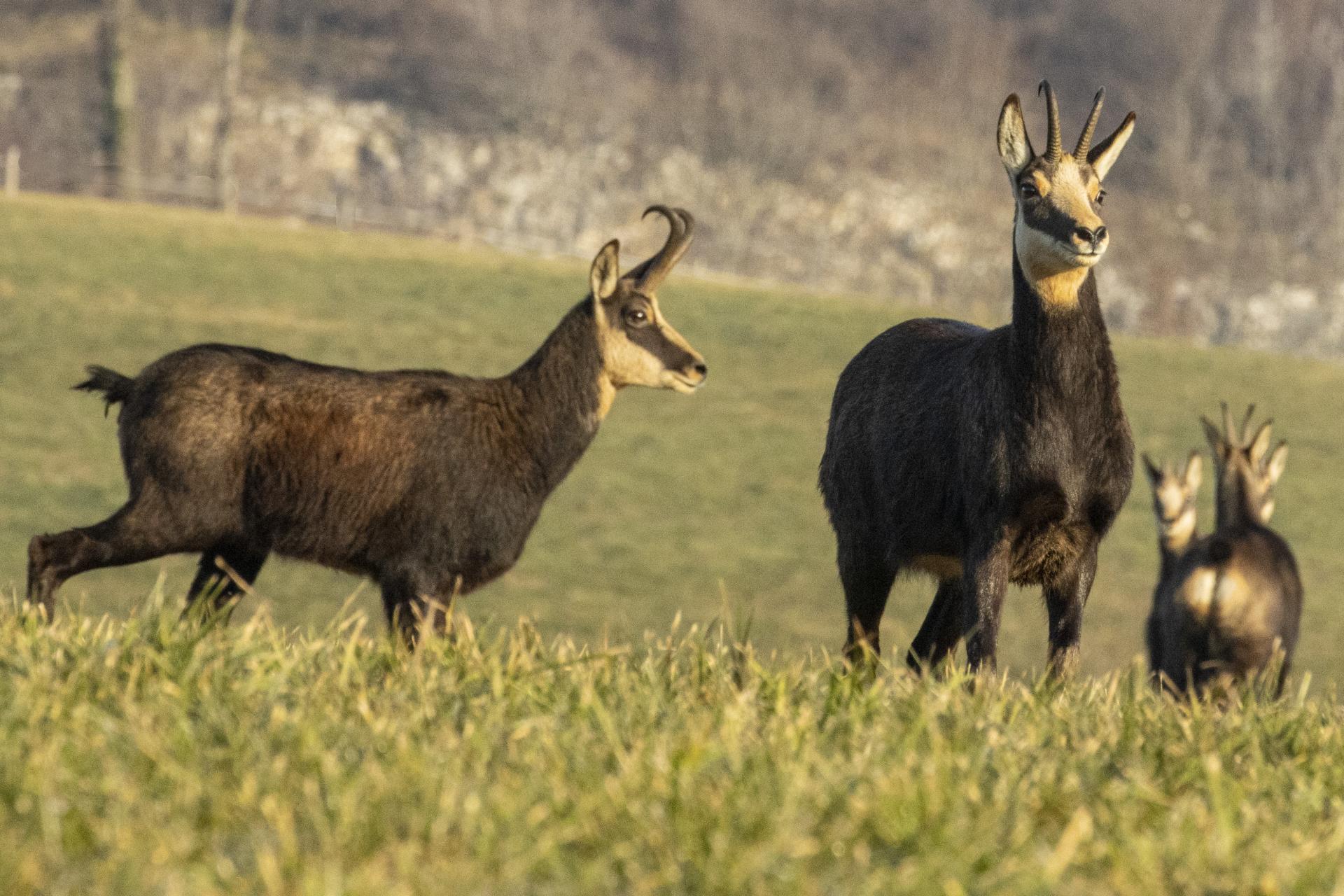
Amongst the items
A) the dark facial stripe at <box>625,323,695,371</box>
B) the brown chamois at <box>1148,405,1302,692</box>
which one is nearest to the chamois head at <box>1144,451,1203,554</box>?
the brown chamois at <box>1148,405,1302,692</box>

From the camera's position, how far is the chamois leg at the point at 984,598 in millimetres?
6973

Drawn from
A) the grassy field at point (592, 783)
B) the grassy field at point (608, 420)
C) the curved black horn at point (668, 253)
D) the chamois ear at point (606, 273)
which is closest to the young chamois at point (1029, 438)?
the grassy field at point (592, 783)

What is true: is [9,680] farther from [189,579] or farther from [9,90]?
[9,90]

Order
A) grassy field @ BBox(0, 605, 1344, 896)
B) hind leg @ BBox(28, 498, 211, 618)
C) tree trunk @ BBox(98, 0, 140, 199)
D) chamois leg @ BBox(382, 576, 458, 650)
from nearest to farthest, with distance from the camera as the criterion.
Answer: grassy field @ BBox(0, 605, 1344, 896), hind leg @ BBox(28, 498, 211, 618), chamois leg @ BBox(382, 576, 458, 650), tree trunk @ BBox(98, 0, 140, 199)

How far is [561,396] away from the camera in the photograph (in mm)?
10094

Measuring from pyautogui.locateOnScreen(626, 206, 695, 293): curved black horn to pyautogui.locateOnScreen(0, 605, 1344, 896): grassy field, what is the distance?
4607 mm

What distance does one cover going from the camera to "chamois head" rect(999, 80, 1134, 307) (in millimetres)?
7004

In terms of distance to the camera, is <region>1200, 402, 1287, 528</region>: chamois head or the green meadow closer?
the green meadow

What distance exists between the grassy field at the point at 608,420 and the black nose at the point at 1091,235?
501 inches

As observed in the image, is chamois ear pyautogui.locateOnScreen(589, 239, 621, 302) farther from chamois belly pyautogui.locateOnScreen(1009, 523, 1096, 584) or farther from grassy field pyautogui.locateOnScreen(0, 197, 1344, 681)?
grassy field pyautogui.locateOnScreen(0, 197, 1344, 681)

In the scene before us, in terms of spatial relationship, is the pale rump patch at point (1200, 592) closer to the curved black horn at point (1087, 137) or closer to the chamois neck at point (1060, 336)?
the chamois neck at point (1060, 336)

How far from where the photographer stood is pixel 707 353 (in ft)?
117

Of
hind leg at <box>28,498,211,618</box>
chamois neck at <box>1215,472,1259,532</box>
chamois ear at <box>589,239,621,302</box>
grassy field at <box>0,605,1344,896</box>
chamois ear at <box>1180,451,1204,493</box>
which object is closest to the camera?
grassy field at <box>0,605,1344,896</box>

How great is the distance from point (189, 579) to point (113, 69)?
4328 cm
